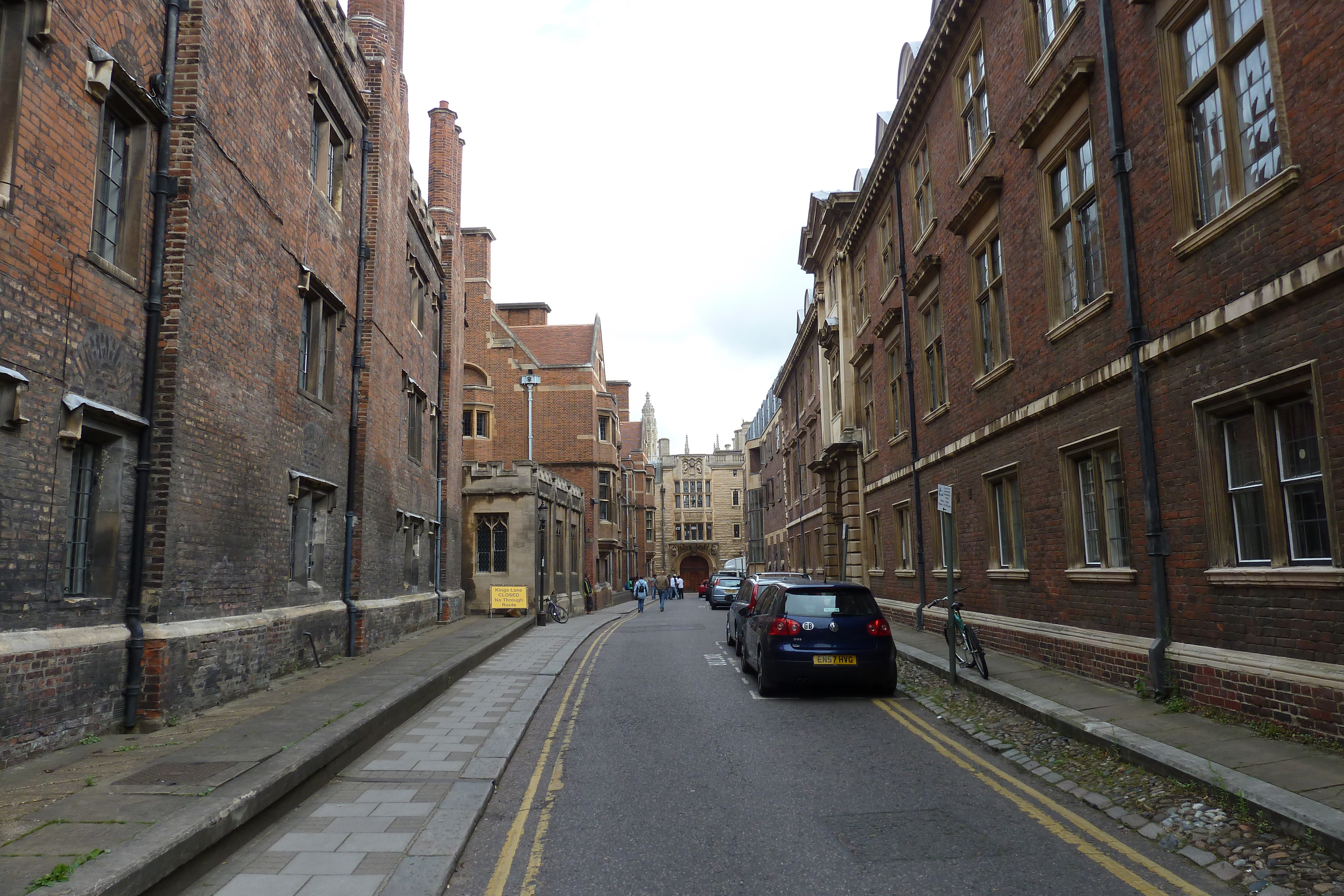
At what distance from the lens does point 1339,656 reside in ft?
22.8

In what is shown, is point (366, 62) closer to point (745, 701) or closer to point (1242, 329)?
point (745, 701)

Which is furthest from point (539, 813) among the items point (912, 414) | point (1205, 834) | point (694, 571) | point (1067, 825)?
point (694, 571)

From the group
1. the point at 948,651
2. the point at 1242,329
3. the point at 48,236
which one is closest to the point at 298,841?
the point at 48,236

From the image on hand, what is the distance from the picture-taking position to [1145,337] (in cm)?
981

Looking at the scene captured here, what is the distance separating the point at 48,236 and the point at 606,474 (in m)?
39.5

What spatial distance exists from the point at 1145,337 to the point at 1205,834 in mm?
5895

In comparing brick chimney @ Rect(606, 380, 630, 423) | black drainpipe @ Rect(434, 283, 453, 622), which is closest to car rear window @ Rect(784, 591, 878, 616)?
black drainpipe @ Rect(434, 283, 453, 622)

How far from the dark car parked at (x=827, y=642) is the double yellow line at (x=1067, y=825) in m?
2.27

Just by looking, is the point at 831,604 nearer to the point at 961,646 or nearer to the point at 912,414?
the point at 961,646

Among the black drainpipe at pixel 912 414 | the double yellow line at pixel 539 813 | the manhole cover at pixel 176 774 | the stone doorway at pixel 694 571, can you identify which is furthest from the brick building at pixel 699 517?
the manhole cover at pixel 176 774

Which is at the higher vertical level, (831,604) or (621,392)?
(621,392)

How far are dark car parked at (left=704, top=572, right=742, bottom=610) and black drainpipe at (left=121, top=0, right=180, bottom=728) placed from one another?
3100 centimetres

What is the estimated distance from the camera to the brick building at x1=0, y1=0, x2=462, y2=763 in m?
7.18

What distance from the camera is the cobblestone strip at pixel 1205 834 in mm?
4770
